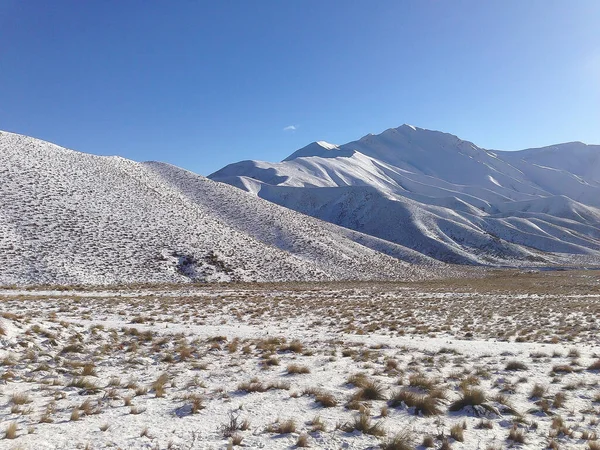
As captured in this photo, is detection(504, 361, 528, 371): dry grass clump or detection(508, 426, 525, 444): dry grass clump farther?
detection(504, 361, 528, 371): dry grass clump

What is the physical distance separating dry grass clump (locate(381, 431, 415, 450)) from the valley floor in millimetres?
33

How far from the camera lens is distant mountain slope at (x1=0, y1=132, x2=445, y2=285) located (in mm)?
39781

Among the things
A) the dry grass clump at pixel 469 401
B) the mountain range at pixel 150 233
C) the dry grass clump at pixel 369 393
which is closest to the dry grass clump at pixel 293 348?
the dry grass clump at pixel 369 393

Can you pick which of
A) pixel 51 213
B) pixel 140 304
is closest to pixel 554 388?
pixel 140 304

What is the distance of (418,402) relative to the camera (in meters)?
7.60

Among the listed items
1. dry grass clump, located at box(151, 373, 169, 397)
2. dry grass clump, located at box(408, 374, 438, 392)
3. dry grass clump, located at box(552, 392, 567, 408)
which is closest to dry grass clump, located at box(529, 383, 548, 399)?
dry grass clump, located at box(552, 392, 567, 408)

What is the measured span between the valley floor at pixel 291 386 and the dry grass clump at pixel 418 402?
0.10 ft

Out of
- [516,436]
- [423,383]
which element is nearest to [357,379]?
[423,383]

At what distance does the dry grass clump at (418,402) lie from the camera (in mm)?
7406

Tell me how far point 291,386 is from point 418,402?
2.88 m

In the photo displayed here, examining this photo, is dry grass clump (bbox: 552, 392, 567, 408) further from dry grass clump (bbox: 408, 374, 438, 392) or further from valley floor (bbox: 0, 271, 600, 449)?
dry grass clump (bbox: 408, 374, 438, 392)

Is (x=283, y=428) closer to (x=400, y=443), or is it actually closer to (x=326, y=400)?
(x=326, y=400)

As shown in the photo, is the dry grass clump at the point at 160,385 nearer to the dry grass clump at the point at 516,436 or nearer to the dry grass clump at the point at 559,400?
the dry grass clump at the point at 516,436

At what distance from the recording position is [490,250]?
117 metres
